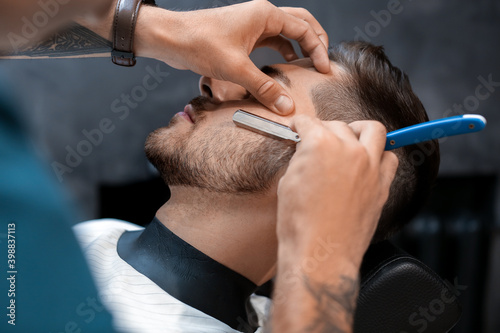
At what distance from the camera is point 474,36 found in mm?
1674

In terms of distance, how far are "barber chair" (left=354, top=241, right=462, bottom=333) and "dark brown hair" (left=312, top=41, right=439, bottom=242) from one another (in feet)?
0.64

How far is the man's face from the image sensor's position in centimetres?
104

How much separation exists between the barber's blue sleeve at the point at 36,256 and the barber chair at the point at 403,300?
1.78 ft

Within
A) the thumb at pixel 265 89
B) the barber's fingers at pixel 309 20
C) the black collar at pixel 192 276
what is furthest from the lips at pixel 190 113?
the barber's fingers at pixel 309 20

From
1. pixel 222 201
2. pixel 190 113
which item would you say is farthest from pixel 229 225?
pixel 190 113

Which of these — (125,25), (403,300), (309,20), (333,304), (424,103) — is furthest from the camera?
(424,103)

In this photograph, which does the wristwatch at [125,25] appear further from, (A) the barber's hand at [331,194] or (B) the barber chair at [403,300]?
(B) the barber chair at [403,300]

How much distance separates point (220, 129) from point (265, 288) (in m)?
0.51

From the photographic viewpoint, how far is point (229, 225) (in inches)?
42.3

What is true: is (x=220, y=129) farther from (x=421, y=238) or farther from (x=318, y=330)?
(x=421, y=238)

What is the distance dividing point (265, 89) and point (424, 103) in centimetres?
91

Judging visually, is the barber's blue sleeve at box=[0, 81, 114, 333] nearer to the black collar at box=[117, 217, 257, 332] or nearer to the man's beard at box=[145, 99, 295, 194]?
the black collar at box=[117, 217, 257, 332]

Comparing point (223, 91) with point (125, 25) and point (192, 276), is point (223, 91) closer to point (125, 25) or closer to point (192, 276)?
point (125, 25)

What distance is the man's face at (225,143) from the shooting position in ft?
3.41
